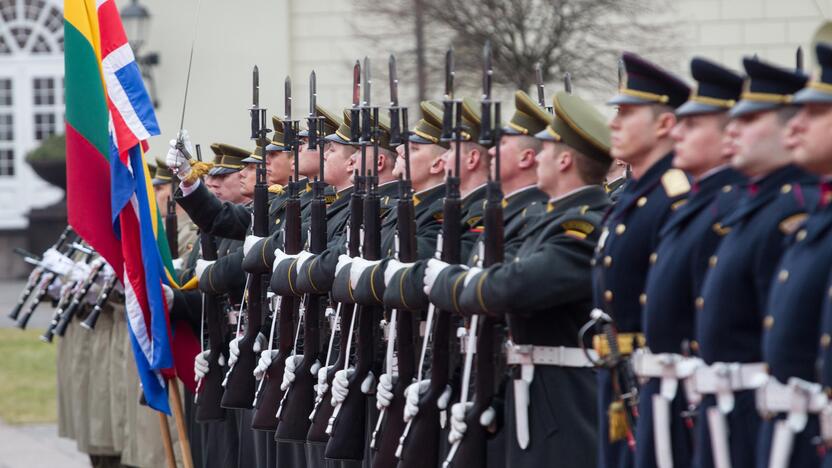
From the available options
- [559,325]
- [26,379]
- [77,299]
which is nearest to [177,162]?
[77,299]

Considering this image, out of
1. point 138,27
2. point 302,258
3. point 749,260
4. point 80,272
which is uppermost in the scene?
point 138,27

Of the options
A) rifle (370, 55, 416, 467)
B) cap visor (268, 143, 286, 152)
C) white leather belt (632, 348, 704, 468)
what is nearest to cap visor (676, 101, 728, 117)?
white leather belt (632, 348, 704, 468)

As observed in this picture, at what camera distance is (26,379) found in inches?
662

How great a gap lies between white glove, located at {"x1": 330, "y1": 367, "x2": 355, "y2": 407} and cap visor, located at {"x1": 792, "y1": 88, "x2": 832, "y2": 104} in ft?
10.0

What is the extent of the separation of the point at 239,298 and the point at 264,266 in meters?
0.82

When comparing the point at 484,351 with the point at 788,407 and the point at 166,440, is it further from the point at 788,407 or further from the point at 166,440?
the point at 166,440

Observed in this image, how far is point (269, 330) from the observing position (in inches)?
323

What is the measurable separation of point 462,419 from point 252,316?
102 inches

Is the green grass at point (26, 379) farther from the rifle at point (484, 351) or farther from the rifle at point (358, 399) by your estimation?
the rifle at point (484, 351)

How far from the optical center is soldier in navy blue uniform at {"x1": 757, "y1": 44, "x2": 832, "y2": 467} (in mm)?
4117

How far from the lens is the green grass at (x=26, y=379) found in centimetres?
1473

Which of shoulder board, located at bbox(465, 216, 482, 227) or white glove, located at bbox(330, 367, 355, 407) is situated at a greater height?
shoulder board, located at bbox(465, 216, 482, 227)

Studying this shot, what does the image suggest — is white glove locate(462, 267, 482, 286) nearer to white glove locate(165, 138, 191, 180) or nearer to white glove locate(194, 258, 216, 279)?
white glove locate(165, 138, 191, 180)

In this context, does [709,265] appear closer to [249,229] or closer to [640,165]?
[640,165]
